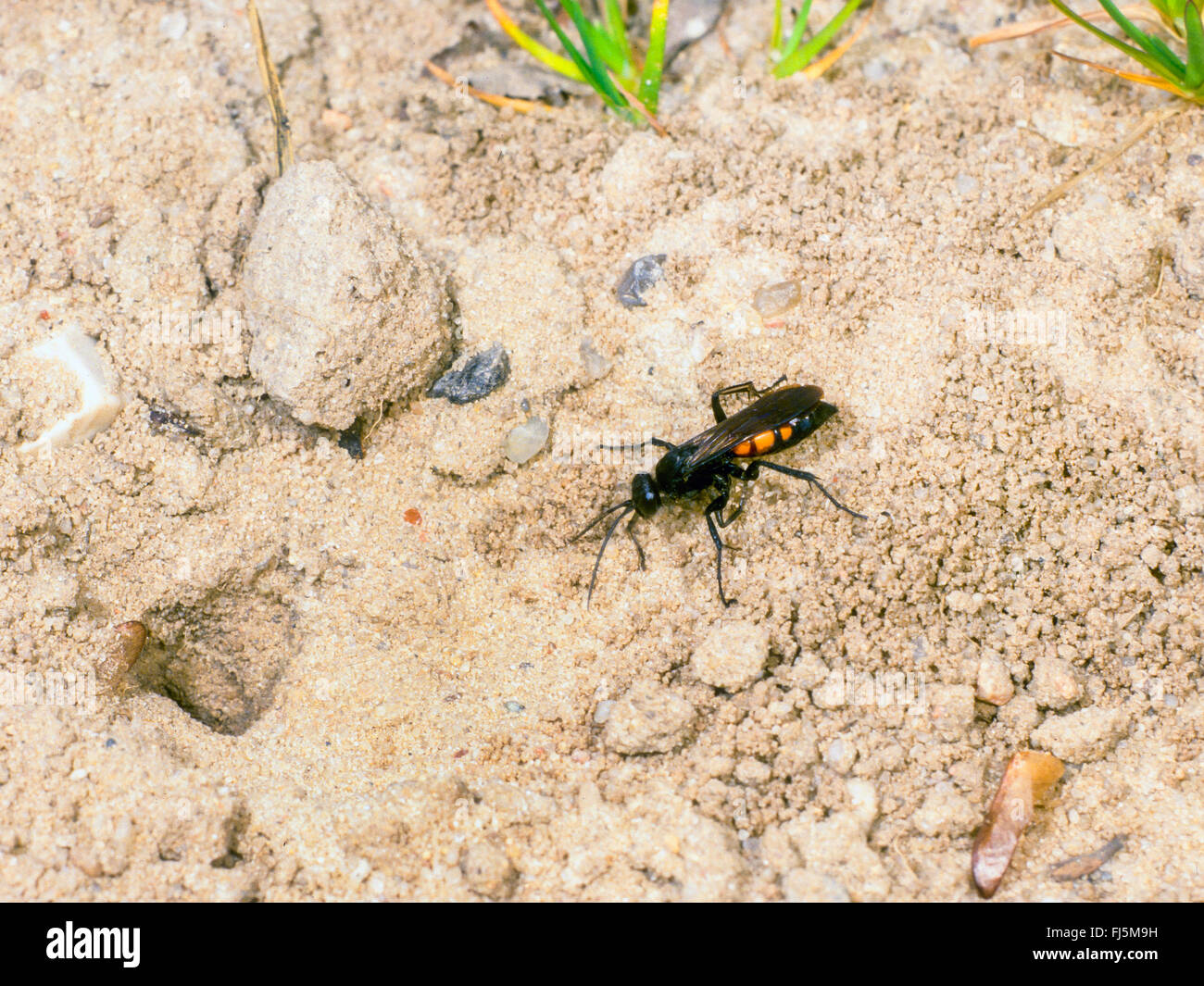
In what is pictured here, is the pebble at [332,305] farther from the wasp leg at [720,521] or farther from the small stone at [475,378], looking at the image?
the wasp leg at [720,521]

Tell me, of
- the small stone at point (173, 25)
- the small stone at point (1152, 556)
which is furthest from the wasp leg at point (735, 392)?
the small stone at point (173, 25)

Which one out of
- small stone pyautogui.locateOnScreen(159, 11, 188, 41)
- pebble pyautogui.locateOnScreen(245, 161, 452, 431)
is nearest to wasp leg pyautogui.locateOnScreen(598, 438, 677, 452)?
pebble pyautogui.locateOnScreen(245, 161, 452, 431)

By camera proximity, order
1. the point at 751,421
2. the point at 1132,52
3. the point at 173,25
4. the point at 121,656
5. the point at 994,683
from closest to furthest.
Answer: the point at 994,683 < the point at 121,656 < the point at 751,421 < the point at 1132,52 < the point at 173,25

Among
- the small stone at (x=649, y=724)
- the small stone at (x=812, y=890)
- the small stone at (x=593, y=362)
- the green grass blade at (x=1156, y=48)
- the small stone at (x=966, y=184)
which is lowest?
the small stone at (x=812, y=890)

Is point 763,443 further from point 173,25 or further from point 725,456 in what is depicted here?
point 173,25

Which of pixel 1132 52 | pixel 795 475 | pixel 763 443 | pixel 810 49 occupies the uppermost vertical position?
pixel 1132 52

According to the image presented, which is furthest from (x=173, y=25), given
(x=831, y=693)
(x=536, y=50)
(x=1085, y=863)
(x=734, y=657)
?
(x=1085, y=863)
